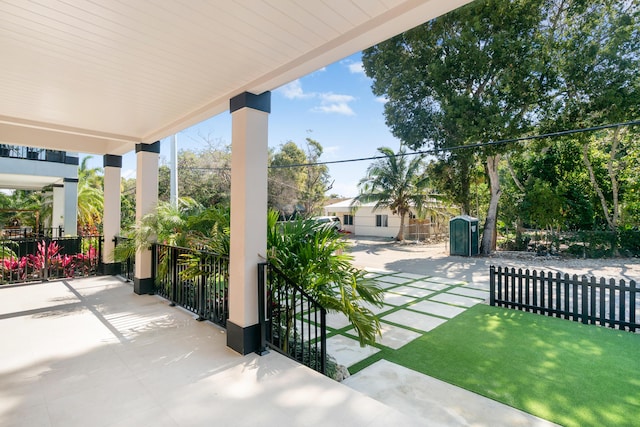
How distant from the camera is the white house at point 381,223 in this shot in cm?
2122

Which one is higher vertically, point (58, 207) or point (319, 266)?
point (58, 207)

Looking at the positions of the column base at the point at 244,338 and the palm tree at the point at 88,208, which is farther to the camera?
the palm tree at the point at 88,208

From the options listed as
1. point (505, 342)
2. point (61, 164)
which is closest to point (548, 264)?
point (505, 342)

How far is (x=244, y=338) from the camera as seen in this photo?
3.28m

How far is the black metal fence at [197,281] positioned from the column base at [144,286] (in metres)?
0.45

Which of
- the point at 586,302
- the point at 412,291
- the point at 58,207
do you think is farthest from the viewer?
the point at 58,207

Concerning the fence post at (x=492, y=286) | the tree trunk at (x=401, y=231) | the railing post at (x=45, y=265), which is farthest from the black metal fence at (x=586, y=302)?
the tree trunk at (x=401, y=231)

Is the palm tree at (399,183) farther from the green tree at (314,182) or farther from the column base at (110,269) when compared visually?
the column base at (110,269)

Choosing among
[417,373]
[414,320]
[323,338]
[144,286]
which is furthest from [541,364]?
[144,286]

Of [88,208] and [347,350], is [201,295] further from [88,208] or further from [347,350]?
[88,208]

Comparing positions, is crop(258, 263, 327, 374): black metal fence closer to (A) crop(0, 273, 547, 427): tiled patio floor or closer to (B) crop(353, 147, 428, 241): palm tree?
(A) crop(0, 273, 547, 427): tiled patio floor

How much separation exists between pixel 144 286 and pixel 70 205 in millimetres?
7705

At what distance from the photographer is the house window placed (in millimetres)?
22686

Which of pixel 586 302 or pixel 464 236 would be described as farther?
pixel 464 236
